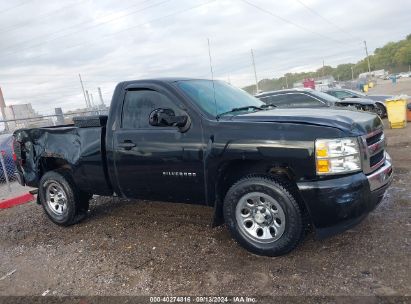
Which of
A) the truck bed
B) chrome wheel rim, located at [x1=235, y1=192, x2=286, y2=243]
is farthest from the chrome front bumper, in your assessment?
the truck bed

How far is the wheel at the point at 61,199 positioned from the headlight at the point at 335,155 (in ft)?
11.5

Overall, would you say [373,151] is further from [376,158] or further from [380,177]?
[380,177]

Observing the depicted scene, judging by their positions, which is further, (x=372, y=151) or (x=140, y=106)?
(x=140, y=106)

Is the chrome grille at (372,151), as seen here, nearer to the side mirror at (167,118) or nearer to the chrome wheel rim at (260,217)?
the chrome wheel rim at (260,217)

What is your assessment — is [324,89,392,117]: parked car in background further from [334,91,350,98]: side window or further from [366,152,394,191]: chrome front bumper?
[366,152,394,191]: chrome front bumper

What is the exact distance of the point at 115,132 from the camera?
484cm

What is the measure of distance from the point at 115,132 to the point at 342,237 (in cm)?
293

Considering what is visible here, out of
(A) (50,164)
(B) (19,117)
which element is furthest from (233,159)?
(B) (19,117)

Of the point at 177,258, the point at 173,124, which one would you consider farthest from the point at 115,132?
the point at 177,258

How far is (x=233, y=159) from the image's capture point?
13.1 feet

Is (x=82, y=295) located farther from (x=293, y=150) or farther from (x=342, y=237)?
(x=342, y=237)

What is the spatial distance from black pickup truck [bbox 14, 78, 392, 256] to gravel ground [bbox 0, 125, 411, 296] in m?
0.29

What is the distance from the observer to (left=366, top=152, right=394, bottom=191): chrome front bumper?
3701mm

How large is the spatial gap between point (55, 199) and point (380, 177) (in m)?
4.38
